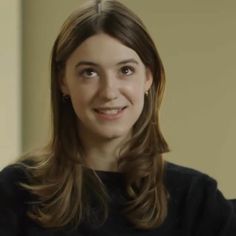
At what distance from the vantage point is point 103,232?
1197 mm

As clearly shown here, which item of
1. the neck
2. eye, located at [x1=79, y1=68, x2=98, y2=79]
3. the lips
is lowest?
the neck

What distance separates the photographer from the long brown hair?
1.19 metres

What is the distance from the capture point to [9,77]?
7.02ft

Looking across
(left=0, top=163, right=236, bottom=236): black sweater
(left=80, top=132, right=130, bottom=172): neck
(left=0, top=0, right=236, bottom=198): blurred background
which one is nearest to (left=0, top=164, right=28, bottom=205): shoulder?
(left=0, top=163, right=236, bottom=236): black sweater

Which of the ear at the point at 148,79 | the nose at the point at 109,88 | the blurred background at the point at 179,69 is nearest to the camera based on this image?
the nose at the point at 109,88

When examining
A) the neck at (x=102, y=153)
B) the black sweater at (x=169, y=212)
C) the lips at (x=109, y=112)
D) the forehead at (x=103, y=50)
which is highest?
the forehead at (x=103, y=50)

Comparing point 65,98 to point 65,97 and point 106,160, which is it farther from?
point 106,160

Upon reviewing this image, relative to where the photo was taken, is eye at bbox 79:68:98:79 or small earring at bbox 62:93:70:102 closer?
eye at bbox 79:68:98:79

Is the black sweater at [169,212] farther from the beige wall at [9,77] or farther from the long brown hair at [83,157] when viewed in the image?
the beige wall at [9,77]

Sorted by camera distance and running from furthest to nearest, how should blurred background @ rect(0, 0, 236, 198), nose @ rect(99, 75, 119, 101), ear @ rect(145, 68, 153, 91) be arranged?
blurred background @ rect(0, 0, 236, 198)
ear @ rect(145, 68, 153, 91)
nose @ rect(99, 75, 119, 101)

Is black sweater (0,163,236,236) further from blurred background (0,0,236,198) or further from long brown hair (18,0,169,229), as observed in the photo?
blurred background (0,0,236,198)

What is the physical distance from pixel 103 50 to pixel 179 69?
3.20ft

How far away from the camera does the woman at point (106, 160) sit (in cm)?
117

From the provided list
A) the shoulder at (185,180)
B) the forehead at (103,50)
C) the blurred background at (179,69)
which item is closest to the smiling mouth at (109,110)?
the forehead at (103,50)
